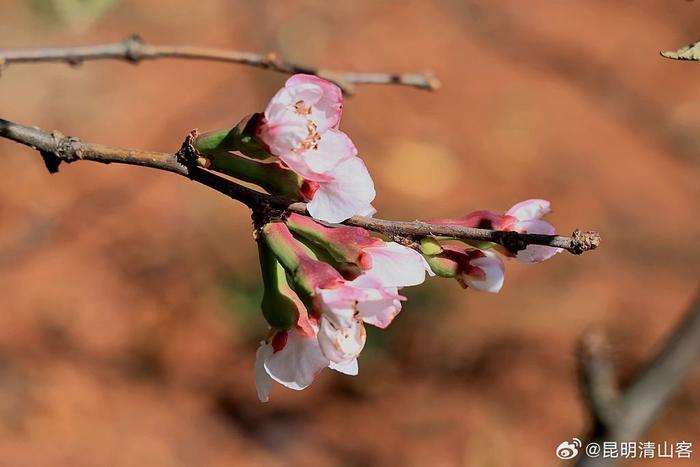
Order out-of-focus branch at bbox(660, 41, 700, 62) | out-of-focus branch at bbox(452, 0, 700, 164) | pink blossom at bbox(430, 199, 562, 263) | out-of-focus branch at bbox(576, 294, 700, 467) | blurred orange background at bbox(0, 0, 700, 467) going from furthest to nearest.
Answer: out-of-focus branch at bbox(452, 0, 700, 164) → blurred orange background at bbox(0, 0, 700, 467) → out-of-focus branch at bbox(576, 294, 700, 467) → pink blossom at bbox(430, 199, 562, 263) → out-of-focus branch at bbox(660, 41, 700, 62)

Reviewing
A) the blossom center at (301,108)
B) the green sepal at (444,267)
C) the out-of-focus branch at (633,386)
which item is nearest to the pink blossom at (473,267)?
the green sepal at (444,267)

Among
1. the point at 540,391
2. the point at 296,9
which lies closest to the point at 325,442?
the point at 540,391

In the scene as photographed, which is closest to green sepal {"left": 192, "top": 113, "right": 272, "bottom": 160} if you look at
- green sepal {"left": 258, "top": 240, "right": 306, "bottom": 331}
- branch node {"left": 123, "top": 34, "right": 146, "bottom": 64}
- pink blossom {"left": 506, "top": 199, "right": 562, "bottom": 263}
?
green sepal {"left": 258, "top": 240, "right": 306, "bottom": 331}

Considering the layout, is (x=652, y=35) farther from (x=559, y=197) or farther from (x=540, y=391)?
(x=540, y=391)

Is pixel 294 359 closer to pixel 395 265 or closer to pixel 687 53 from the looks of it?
pixel 395 265

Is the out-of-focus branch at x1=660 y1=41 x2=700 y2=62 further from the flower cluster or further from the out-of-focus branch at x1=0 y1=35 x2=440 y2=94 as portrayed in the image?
the out-of-focus branch at x1=0 y1=35 x2=440 y2=94
